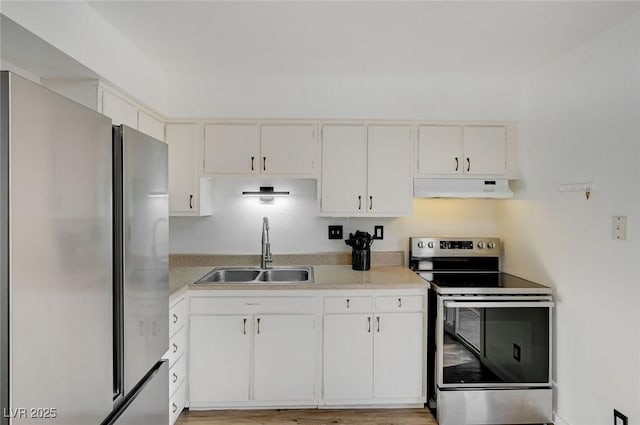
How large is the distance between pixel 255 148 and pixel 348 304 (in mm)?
1330

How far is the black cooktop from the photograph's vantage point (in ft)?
8.01

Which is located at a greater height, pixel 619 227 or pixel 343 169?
pixel 343 169

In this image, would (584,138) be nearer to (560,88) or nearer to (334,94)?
(560,88)

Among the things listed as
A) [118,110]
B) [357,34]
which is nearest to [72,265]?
[118,110]

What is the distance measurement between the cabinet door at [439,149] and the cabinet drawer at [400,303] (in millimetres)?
948

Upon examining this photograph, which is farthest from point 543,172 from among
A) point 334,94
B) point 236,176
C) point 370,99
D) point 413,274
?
point 236,176

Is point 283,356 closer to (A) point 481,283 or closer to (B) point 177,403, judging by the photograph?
(B) point 177,403

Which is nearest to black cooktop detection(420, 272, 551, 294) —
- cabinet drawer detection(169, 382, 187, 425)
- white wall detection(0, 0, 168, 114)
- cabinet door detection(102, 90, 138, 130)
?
cabinet drawer detection(169, 382, 187, 425)

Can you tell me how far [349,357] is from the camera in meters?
2.56

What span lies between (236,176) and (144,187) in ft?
5.04

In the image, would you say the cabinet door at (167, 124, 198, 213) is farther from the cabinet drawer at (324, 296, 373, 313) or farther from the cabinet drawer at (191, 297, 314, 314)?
the cabinet drawer at (324, 296, 373, 313)

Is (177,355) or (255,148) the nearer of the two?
(177,355)

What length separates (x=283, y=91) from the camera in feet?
9.37

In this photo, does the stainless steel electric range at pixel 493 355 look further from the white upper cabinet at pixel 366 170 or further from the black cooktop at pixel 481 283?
the white upper cabinet at pixel 366 170
